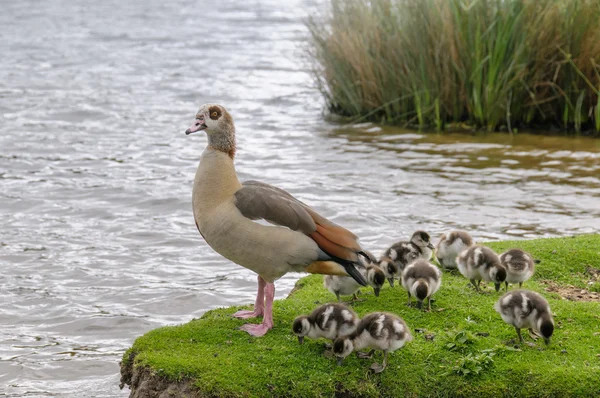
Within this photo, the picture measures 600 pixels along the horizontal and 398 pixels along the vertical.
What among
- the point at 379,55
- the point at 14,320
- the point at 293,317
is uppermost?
the point at 379,55

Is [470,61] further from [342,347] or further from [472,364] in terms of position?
[342,347]

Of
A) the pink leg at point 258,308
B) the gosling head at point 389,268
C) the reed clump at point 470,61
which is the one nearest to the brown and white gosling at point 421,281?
the gosling head at point 389,268

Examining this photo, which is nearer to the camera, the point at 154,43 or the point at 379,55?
the point at 379,55

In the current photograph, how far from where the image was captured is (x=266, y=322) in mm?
6770

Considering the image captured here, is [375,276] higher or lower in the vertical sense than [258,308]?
higher

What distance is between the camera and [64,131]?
1761 cm

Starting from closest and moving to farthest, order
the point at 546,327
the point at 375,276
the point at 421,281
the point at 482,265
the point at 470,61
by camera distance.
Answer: the point at 546,327 < the point at 421,281 < the point at 375,276 < the point at 482,265 < the point at 470,61

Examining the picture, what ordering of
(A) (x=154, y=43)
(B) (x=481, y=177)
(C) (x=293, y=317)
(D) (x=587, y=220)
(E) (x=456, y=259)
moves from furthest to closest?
(A) (x=154, y=43), (B) (x=481, y=177), (D) (x=587, y=220), (E) (x=456, y=259), (C) (x=293, y=317)

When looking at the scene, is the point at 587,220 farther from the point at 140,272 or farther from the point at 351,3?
the point at 351,3

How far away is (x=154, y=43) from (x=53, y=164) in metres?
12.8

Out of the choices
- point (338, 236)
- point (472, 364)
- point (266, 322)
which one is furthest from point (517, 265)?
point (266, 322)

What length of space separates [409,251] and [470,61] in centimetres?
794

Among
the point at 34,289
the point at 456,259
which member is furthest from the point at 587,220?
the point at 34,289

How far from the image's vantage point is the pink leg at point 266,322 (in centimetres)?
671
